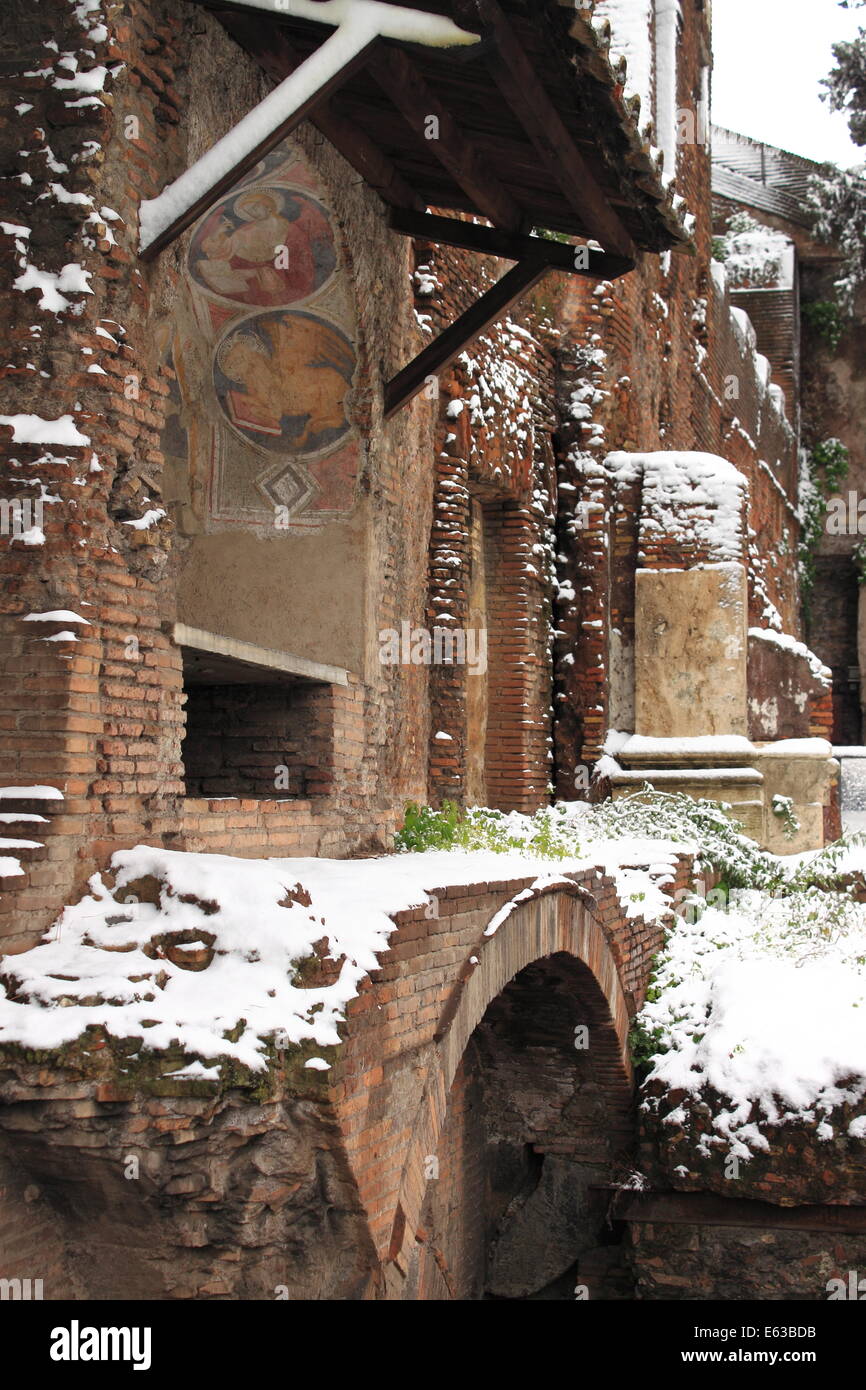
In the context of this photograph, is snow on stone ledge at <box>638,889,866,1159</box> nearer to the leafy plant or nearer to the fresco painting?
the fresco painting

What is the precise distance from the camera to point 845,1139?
7531mm

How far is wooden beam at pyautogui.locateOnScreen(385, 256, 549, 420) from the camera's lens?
23.6ft

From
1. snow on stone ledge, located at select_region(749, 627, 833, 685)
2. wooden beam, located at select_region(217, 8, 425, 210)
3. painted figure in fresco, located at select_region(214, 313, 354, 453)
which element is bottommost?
snow on stone ledge, located at select_region(749, 627, 833, 685)

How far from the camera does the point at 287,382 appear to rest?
7.09 m

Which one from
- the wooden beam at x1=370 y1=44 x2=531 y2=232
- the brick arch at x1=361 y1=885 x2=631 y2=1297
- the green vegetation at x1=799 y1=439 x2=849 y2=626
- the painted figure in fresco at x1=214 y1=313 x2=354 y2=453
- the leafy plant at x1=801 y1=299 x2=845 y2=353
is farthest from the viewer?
the leafy plant at x1=801 y1=299 x2=845 y2=353

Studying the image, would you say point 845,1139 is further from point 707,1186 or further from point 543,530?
point 543,530

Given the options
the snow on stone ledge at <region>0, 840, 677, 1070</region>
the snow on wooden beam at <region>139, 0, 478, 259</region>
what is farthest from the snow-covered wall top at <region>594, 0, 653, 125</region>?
the snow on stone ledge at <region>0, 840, 677, 1070</region>

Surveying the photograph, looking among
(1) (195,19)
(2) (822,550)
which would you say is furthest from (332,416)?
(2) (822,550)

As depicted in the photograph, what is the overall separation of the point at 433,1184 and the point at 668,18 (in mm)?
13347

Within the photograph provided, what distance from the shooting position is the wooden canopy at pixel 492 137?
5.52 metres

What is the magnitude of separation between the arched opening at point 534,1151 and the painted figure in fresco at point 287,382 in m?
3.24

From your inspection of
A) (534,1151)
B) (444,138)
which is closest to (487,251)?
(444,138)
